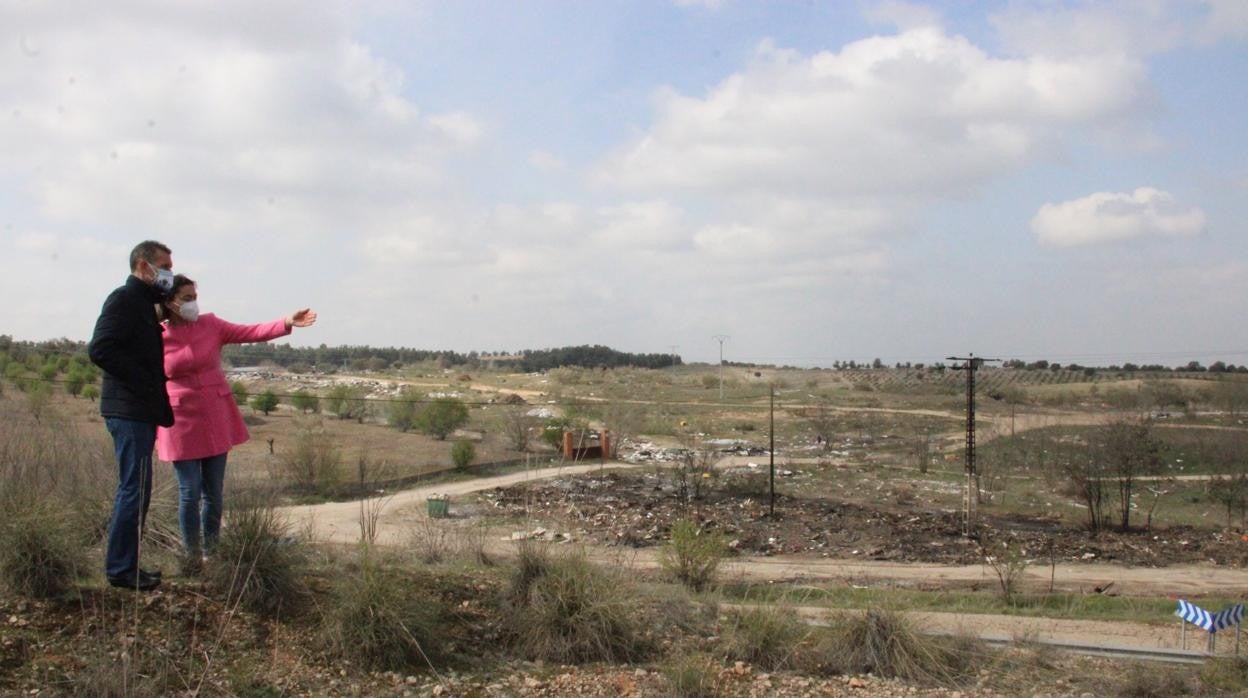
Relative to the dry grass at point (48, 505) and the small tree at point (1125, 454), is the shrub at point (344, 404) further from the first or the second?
the small tree at point (1125, 454)

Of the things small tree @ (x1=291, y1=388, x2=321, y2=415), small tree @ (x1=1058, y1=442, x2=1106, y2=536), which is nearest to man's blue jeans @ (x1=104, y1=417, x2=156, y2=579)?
small tree @ (x1=1058, y1=442, x2=1106, y2=536)

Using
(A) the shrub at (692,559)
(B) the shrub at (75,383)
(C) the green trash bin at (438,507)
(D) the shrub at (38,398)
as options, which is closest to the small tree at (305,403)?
(B) the shrub at (75,383)

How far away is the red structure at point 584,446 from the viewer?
31.6 m

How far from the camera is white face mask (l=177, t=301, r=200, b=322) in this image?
18.5 ft

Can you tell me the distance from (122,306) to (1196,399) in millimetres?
71543

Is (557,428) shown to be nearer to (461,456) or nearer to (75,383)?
(461,456)

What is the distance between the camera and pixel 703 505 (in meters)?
23.9

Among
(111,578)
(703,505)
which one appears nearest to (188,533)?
(111,578)

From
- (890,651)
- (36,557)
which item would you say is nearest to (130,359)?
(36,557)

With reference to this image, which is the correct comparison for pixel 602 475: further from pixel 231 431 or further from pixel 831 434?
pixel 231 431

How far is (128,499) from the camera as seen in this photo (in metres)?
4.99

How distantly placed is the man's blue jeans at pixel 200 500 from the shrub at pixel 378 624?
953 mm

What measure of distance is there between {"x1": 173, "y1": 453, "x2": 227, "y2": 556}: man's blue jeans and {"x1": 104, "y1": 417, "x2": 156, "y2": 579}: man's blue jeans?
1.59 feet

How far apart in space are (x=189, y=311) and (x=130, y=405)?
764 millimetres
